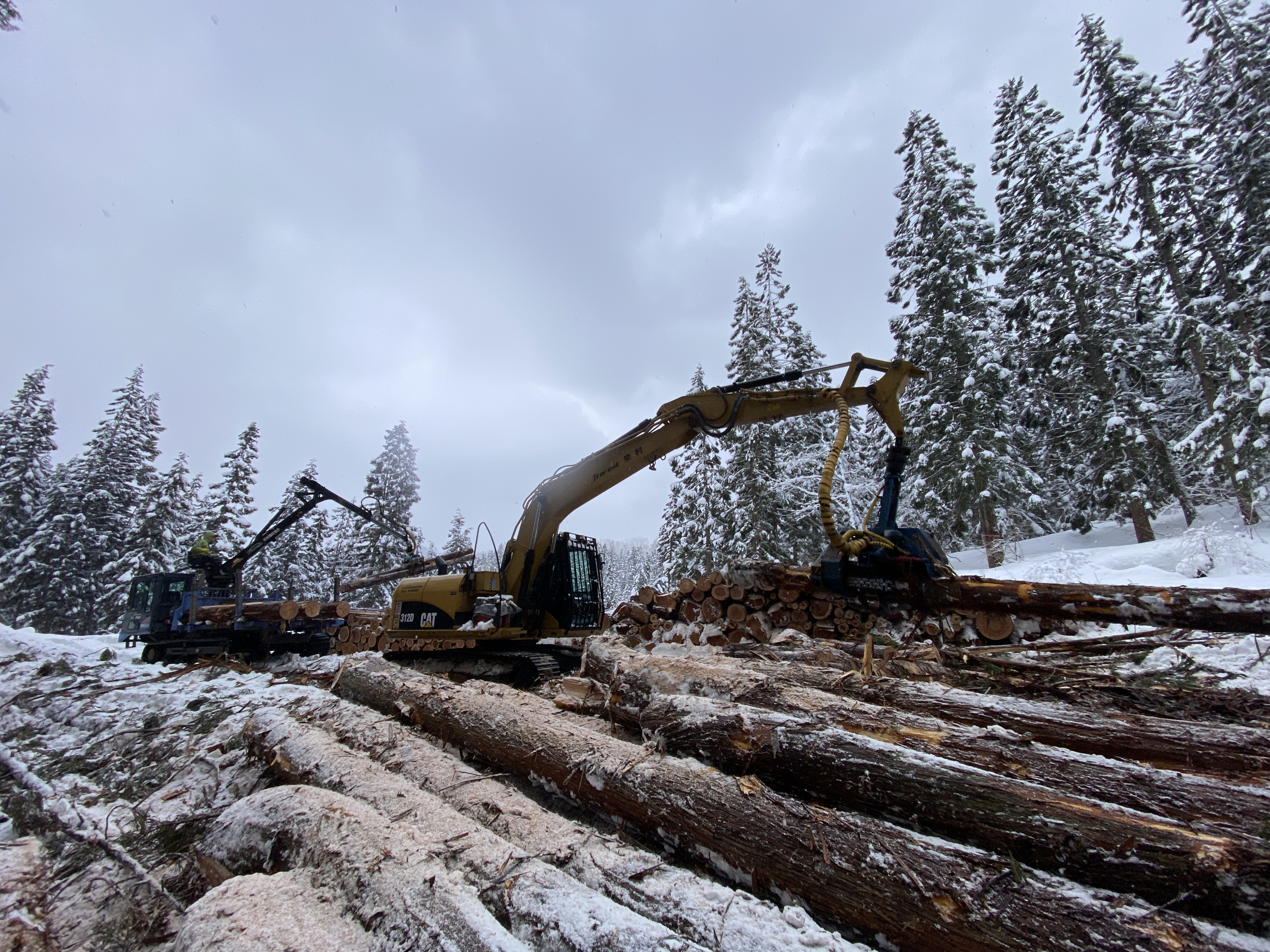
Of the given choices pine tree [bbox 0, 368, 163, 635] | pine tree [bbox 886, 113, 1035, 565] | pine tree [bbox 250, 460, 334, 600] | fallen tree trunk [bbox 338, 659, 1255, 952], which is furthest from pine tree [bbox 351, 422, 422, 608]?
fallen tree trunk [bbox 338, 659, 1255, 952]

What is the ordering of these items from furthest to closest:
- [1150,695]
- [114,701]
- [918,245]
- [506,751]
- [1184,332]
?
1. [918,245]
2. [1184,332]
3. [114,701]
4. [1150,695]
5. [506,751]

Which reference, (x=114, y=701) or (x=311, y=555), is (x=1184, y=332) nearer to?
(x=114, y=701)

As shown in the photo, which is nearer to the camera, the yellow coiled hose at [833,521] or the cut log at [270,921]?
→ the cut log at [270,921]

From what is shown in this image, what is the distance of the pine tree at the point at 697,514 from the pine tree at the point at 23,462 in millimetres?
31601

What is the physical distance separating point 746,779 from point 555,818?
1124mm

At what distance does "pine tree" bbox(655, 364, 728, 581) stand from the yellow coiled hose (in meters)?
13.2

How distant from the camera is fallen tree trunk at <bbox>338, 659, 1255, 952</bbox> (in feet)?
6.79

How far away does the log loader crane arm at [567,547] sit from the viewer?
8336mm

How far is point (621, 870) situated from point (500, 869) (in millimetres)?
567

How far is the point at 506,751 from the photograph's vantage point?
13.6 feet

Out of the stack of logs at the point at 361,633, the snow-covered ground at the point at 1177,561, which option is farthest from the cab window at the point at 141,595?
the snow-covered ground at the point at 1177,561

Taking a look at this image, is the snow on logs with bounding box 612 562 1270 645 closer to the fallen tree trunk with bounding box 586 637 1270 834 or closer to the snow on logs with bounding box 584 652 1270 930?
the fallen tree trunk with bounding box 586 637 1270 834

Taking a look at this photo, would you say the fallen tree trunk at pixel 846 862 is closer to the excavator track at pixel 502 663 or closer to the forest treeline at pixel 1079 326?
the excavator track at pixel 502 663

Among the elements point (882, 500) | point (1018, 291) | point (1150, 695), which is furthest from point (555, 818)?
point (1018, 291)
